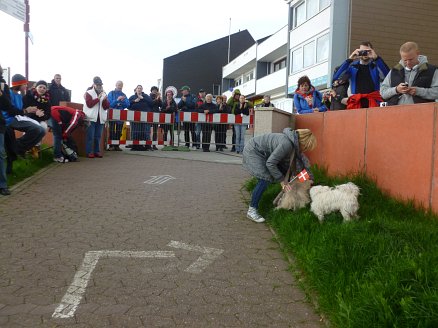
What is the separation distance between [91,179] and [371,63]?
5473 mm

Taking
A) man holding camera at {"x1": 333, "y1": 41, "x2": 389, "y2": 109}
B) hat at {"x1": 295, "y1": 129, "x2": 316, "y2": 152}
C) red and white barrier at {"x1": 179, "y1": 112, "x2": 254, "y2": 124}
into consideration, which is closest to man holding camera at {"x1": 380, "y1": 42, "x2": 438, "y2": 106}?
man holding camera at {"x1": 333, "y1": 41, "x2": 389, "y2": 109}

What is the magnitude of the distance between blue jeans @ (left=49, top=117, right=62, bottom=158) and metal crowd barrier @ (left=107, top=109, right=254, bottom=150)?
3484mm

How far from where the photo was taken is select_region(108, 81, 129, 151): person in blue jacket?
1435 centimetres

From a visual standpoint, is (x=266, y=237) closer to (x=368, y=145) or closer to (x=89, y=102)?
(x=368, y=145)

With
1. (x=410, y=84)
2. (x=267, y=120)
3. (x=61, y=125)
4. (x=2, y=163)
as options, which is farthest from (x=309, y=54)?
(x=2, y=163)

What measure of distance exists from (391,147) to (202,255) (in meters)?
2.81

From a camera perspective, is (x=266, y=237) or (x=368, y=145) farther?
(x=368, y=145)

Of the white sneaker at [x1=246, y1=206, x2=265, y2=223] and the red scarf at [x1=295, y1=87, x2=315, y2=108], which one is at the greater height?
the red scarf at [x1=295, y1=87, x2=315, y2=108]

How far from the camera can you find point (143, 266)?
4.22m

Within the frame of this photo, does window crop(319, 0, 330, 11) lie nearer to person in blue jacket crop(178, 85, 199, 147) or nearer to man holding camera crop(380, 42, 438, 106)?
person in blue jacket crop(178, 85, 199, 147)

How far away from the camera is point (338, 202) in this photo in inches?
200

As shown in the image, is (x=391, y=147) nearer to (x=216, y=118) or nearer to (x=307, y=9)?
(x=216, y=118)

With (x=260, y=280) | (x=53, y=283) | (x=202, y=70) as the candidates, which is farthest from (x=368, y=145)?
(x=202, y=70)

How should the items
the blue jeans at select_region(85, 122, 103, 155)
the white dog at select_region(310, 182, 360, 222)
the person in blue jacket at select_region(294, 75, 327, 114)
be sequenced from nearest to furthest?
the white dog at select_region(310, 182, 360, 222) → the person in blue jacket at select_region(294, 75, 327, 114) → the blue jeans at select_region(85, 122, 103, 155)
